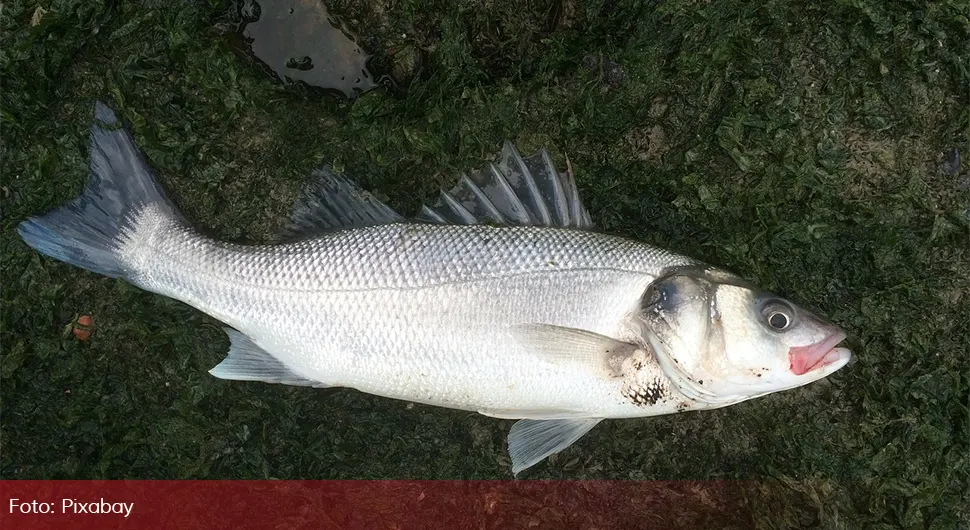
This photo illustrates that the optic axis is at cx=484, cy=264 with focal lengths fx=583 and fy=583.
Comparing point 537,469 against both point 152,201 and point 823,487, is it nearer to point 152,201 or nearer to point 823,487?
point 823,487

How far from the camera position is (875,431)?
7.47 feet

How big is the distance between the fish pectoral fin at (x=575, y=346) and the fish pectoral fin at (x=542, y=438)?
0.31 meters

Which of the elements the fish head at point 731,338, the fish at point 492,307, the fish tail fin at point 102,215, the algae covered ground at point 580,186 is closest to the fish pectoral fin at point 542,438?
the fish at point 492,307

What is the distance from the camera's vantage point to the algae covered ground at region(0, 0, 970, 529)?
7.48 feet

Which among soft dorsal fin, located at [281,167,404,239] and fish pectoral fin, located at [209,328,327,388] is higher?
soft dorsal fin, located at [281,167,404,239]

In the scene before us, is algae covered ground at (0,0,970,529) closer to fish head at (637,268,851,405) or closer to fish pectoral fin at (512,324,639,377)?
fish head at (637,268,851,405)

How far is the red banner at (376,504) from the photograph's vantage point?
7.79 feet

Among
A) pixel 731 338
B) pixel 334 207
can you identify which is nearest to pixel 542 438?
pixel 731 338

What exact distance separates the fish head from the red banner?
2.19 feet

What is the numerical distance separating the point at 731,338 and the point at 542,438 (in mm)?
773

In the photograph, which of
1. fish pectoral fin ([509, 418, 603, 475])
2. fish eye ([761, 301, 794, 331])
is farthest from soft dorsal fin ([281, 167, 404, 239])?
fish eye ([761, 301, 794, 331])

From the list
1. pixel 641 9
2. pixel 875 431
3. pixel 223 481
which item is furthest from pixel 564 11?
pixel 223 481

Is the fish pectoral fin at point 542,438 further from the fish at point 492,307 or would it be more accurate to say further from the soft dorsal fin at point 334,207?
the soft dorsal fin at point 334,207

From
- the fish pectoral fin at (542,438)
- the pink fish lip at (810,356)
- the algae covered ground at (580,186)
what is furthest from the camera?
the algae covered ground at (580,186)
